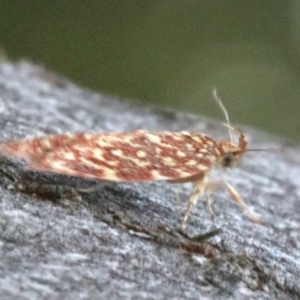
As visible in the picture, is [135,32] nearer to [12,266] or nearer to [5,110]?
[5,110]

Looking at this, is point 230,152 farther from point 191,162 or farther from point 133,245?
point 133,245

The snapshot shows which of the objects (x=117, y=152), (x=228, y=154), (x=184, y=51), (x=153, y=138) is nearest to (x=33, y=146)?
(x=117, y=152)

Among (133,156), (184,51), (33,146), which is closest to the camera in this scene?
(33,146)

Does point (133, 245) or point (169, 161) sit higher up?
A: point (169, 161)

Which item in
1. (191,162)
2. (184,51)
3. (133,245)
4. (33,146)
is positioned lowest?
(133,245)

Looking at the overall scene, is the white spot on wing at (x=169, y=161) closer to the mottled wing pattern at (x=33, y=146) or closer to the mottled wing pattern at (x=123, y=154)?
the mottled wing pattern at (x=123, y=154)

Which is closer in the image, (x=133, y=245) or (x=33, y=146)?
(x=133, y=245)

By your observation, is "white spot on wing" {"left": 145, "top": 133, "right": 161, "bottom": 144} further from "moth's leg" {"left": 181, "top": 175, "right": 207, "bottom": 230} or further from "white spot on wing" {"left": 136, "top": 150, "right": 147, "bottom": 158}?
"moth's leg" {"left": 181, "top": 175, "right": 207, "bottom": 230}

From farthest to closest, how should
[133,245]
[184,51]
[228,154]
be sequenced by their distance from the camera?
[184,51] → [228,154] → [133,245]
